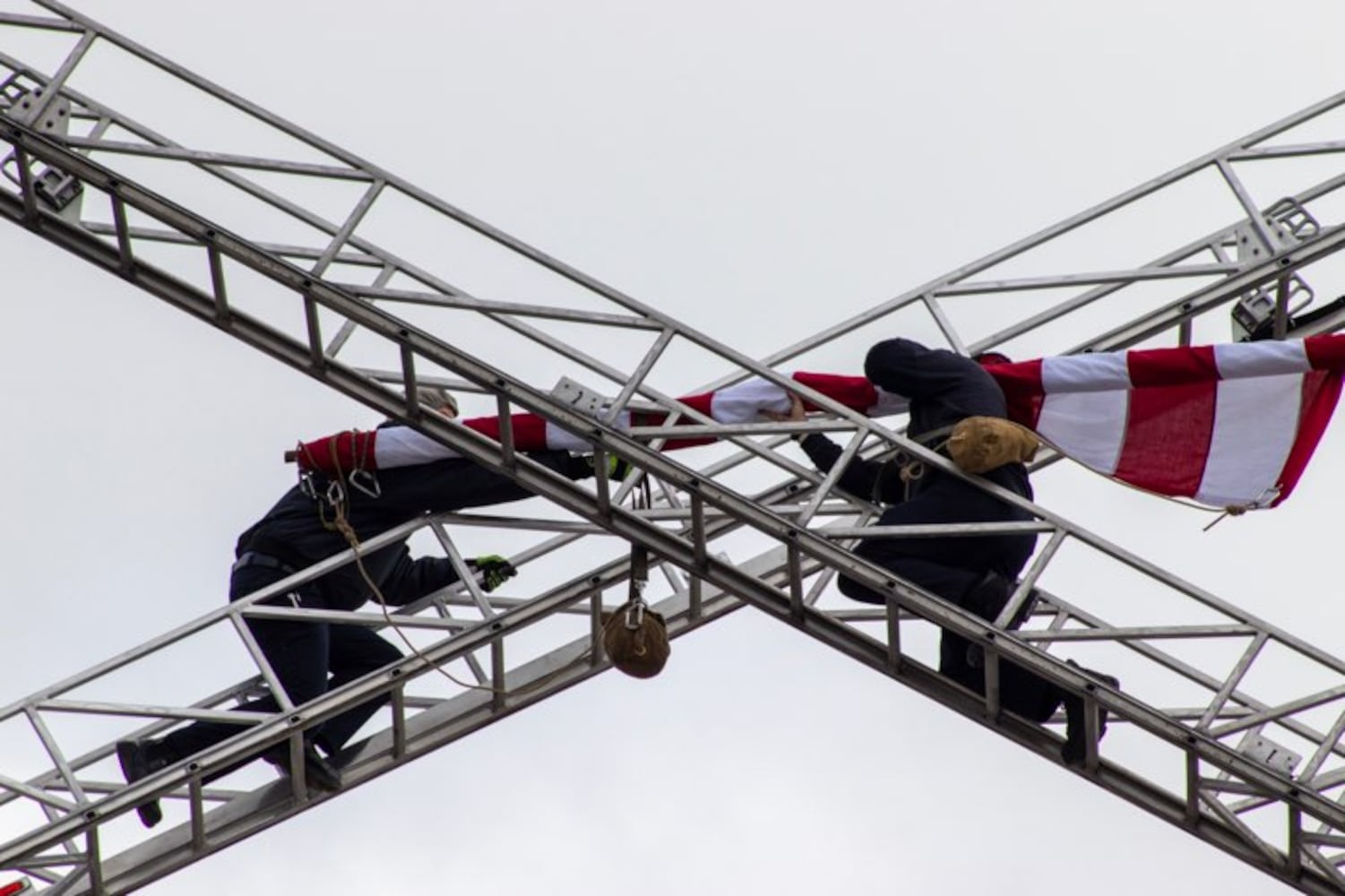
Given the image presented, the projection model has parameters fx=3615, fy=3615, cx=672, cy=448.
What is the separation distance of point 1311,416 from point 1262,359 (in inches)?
15.0

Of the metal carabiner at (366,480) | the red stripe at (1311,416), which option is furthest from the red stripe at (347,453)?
the red stripe at (1311,416)

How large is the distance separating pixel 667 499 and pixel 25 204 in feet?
11.7

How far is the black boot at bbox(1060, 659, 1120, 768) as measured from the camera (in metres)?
17.4

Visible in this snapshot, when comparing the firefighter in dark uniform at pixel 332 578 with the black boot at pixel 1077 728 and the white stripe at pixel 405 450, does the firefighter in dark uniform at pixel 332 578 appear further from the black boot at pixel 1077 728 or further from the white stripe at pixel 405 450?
the black boot at pixel 1077 728

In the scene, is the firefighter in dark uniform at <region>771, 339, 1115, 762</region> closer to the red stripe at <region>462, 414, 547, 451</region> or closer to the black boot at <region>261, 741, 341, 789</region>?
the red stripe at <region>462, 414, 547, 451</region>

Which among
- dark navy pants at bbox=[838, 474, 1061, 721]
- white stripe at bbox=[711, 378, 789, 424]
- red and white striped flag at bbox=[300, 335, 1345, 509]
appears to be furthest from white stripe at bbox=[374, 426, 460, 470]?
dark navy pants at bbox=[838, 474, 1061, 721]

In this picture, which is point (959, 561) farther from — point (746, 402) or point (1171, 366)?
point (1171, 366)

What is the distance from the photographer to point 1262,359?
18.4 meters

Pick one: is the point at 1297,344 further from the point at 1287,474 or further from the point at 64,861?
the point at 64,861

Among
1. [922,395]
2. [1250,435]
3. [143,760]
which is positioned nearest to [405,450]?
[143,760]

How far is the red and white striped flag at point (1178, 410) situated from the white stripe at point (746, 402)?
0.11 metres

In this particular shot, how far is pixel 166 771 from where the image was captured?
17.8 m

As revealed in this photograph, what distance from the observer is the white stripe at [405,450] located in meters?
18.5

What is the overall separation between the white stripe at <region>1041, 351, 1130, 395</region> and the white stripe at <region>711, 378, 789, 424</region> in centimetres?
137
